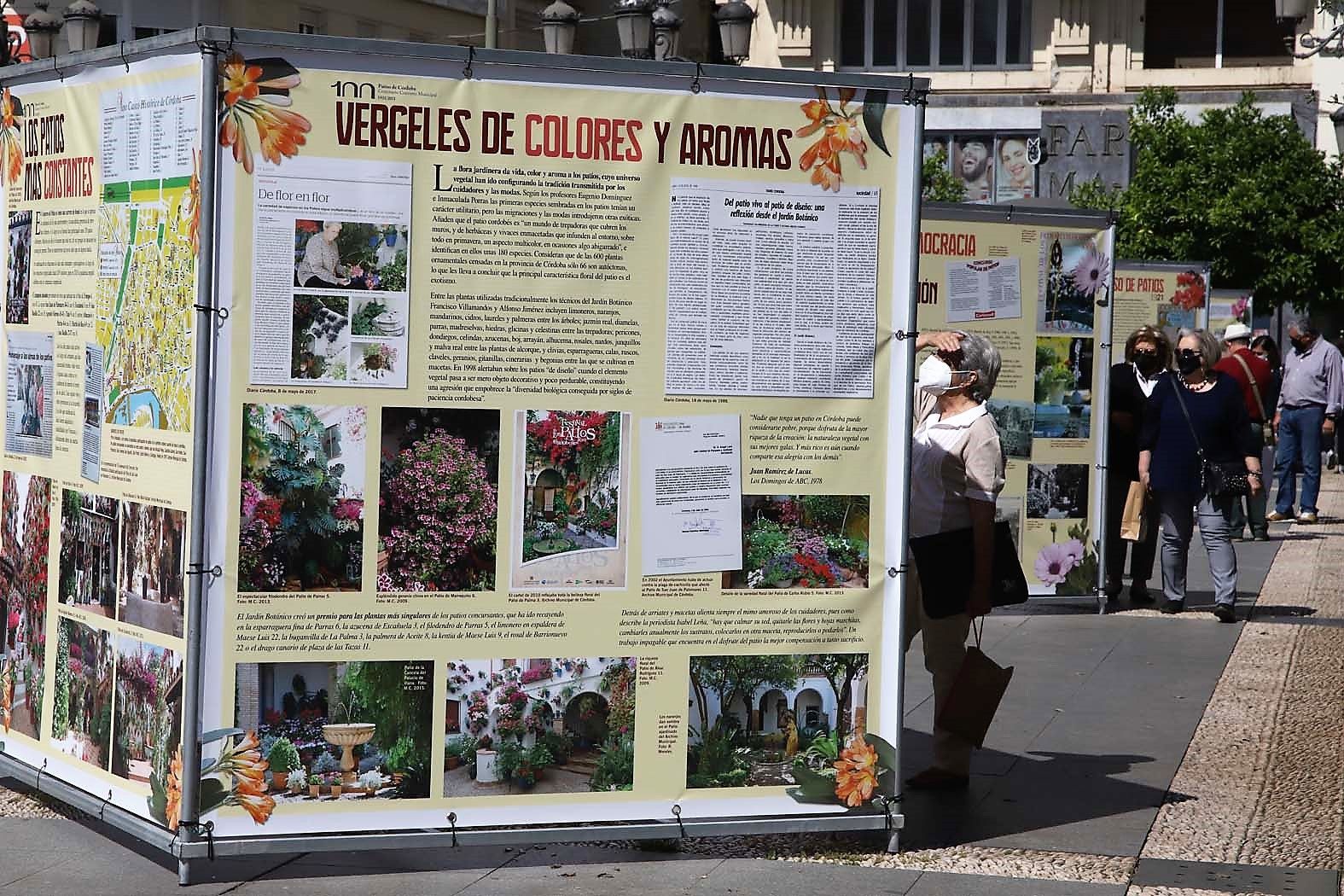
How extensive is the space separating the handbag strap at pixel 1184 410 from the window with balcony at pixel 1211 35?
28810 millimetres

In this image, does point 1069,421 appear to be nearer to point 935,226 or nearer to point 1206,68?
point 935,226

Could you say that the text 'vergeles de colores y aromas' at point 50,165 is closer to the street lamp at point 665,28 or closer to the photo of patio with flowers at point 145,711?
the photo of patio with flowers at point 145,711

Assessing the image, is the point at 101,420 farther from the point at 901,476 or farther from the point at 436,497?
the point at 901,476

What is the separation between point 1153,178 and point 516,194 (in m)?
28.9

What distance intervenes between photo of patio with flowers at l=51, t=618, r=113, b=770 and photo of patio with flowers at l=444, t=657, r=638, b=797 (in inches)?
45.8

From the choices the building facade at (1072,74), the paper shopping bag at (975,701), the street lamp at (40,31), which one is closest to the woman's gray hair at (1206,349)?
the paper shopping bag at (975,701)

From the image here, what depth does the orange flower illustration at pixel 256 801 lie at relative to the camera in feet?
17.5

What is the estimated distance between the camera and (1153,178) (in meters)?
32.5

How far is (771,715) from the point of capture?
5773 mm

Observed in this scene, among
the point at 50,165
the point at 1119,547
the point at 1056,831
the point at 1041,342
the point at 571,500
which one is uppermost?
the point at 50,165

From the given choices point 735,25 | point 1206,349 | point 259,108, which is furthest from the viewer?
point 735,25

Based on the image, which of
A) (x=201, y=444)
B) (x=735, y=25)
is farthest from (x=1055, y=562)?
(x=201, y=444)

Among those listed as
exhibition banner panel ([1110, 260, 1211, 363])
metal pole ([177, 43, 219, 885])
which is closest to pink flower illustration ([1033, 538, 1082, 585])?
exhibition banner panel ([1110, 260, 1211, 363])

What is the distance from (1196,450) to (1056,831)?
556 cm
